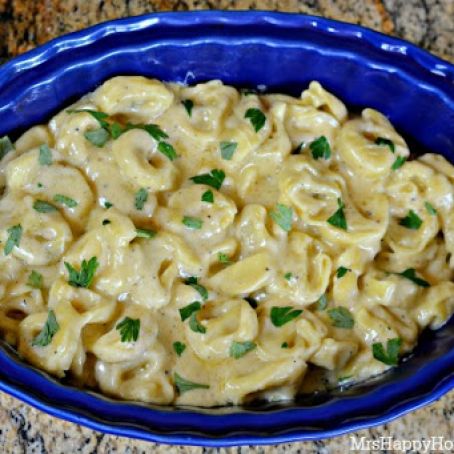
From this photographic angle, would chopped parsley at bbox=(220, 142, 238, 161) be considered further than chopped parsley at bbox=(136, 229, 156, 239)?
Yes

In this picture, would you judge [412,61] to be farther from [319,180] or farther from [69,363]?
[69,363]

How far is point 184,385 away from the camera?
6.96 ft

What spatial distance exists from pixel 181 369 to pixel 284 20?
942 mm

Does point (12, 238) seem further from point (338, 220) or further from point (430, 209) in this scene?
point (430, 209)

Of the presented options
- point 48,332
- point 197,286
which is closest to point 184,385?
point 197,286

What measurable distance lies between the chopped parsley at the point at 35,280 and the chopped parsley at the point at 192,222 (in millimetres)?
384

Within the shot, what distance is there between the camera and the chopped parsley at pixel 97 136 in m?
2.26

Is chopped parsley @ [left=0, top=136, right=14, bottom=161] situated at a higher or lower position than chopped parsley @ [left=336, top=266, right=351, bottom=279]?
higher

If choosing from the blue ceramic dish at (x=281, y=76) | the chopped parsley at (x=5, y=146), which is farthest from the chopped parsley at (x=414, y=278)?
the chopped parsley at (x=5, y=146)

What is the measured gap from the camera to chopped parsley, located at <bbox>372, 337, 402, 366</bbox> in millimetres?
2182

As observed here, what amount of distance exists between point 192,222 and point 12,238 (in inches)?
17.6

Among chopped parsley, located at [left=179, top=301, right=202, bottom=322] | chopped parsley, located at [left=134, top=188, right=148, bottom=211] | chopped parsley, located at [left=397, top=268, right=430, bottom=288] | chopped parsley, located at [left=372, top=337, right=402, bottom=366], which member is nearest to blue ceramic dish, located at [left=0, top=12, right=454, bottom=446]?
chopped parsley, located at [left=372, top=337, right=402, bottom=366]

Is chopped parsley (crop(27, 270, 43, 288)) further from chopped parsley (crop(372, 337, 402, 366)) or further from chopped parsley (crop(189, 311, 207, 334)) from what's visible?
chopped parsley (crop(372, 337, 402, 366))

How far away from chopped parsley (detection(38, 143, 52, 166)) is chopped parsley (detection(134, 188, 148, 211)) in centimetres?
24
